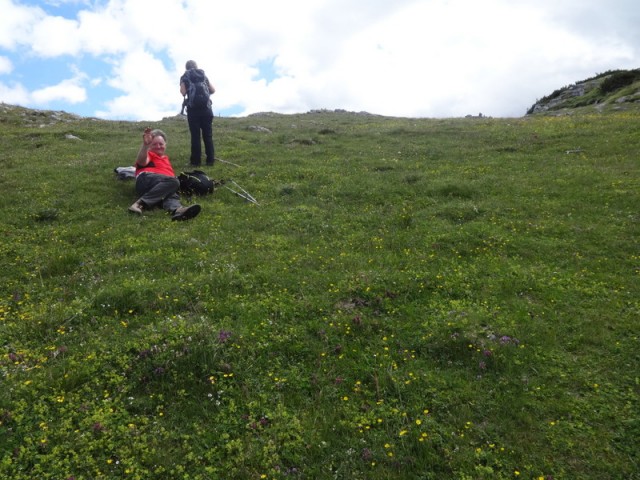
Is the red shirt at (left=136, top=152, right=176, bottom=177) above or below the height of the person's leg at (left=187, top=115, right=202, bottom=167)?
below

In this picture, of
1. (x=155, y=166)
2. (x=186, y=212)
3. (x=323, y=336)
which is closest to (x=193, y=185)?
(x=155, y=166)

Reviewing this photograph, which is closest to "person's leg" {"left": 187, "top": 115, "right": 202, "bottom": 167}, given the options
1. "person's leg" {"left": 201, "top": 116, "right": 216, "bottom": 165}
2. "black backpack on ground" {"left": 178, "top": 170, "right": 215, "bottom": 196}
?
"person's leg" {"left": 201, "top": 116, "right": 216, "bottom": 165}

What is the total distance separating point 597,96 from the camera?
138 ft

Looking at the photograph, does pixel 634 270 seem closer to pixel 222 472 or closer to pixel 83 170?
pixel 222 472

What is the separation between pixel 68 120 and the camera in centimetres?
3819

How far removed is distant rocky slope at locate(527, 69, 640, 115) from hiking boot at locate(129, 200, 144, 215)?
35159mm

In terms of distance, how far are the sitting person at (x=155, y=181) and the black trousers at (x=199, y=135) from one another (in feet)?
14.0

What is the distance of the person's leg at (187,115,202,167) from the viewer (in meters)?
18.7

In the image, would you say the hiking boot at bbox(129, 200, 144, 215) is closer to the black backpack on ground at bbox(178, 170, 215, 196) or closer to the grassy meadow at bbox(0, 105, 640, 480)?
the grassy meadow at bbox(0, 105, 640, 480)

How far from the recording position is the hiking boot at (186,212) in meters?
13.0

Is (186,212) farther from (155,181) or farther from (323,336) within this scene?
(323,336)

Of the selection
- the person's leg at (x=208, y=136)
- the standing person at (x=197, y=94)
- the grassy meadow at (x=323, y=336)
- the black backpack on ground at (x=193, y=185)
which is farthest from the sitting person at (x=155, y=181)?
the person's leg at (x=208, y=136)

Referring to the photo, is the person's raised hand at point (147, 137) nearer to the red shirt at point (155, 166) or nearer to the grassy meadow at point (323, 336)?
the red shirt at point (155, 166)

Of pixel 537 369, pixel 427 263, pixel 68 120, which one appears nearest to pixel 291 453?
pixel 537 369
